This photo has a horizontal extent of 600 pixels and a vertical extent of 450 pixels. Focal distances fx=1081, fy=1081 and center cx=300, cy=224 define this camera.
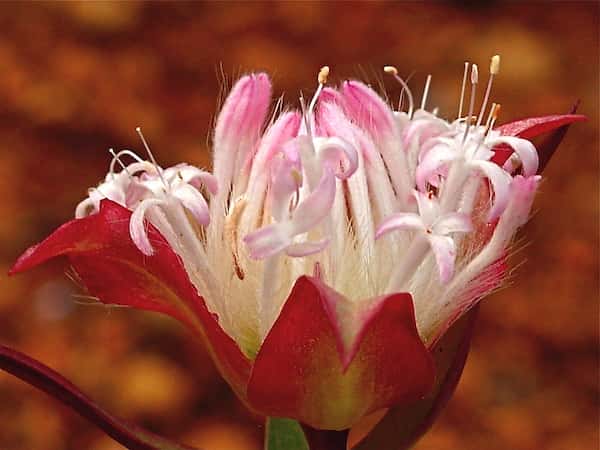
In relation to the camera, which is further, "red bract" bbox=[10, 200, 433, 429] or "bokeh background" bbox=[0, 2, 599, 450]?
"bokeh background" bbox=[0, 2, 599, 450]

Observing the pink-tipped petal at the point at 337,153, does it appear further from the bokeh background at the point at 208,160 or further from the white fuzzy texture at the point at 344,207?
the bokeh background at the point at 208,160

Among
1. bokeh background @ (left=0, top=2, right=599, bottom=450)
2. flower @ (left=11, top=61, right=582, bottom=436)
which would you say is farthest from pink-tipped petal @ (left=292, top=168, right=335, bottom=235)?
bokeh background @ (left=0, top=2, right=599, bottom=450)

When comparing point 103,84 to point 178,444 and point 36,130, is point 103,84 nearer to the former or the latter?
point 36,130

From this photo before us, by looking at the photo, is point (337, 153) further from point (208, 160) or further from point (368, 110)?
point (208, 160)

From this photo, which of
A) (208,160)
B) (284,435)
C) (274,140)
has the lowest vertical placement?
(208,160)

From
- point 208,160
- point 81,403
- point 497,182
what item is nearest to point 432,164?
point 497,182

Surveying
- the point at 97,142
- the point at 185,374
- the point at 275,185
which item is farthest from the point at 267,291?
the point at 97,142

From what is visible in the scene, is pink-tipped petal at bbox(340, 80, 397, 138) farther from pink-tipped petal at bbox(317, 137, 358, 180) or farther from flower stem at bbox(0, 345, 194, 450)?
flower stem at bbox(0, 345, 194, 450)
